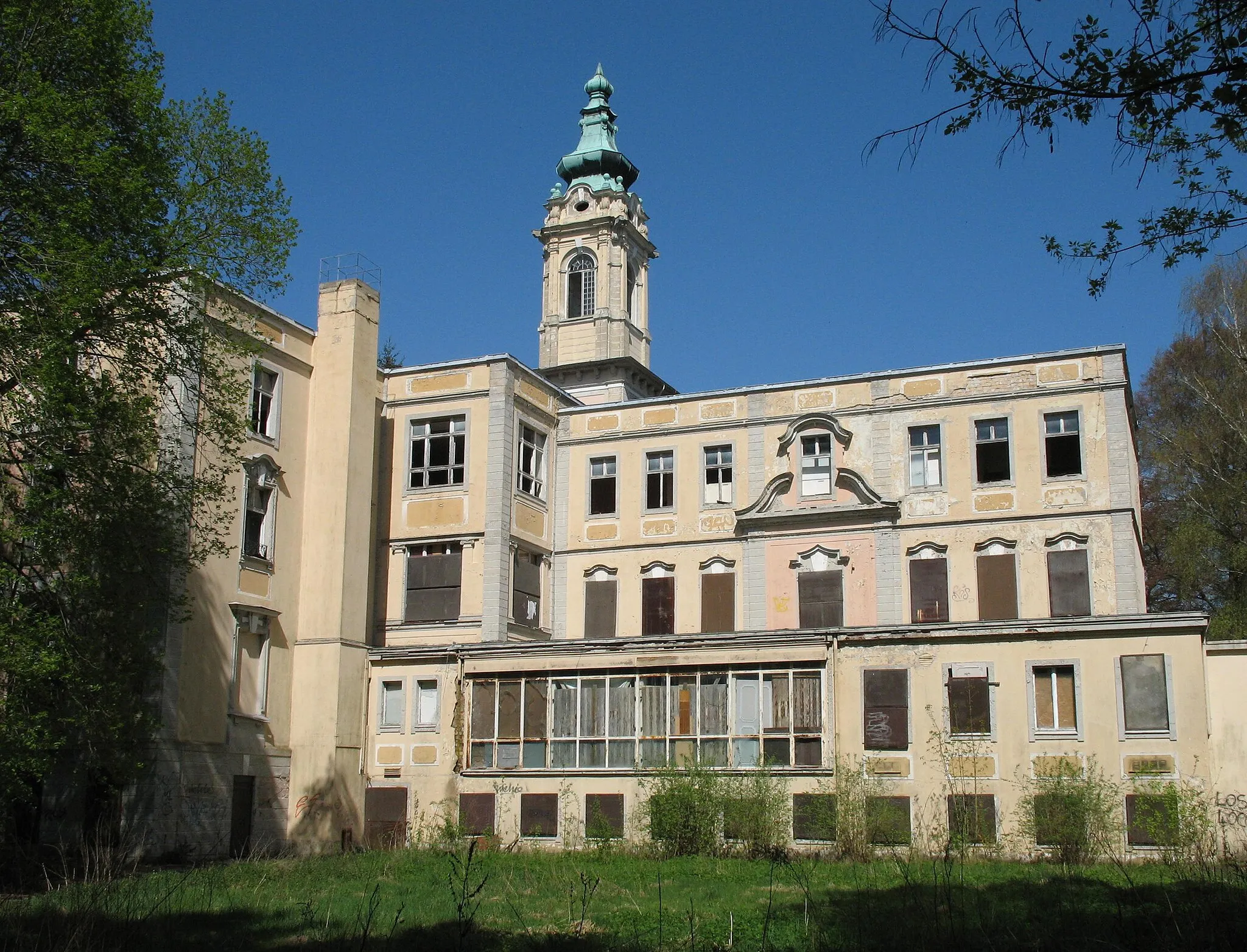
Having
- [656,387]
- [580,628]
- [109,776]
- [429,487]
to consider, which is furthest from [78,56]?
[656,387]

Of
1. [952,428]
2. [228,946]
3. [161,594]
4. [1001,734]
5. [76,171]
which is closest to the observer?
[228,946]

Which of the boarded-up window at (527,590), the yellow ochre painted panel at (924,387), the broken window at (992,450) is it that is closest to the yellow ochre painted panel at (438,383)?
the boarded-up window at (527,590)

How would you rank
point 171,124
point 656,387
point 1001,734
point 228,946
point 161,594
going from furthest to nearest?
point 656,387, point 1001,734, point 161,594, point 171,124, point 228,946

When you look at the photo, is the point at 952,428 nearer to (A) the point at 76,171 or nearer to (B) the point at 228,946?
(A) the point at 76,171

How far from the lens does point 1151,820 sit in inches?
1057

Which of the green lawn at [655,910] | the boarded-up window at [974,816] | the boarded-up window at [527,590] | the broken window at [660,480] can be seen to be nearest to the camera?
the green lawn at [655,910]

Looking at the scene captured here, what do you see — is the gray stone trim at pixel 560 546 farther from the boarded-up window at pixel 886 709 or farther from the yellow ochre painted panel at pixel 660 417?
the boarded-up window at pixel 886 709

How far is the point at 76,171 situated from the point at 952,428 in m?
22.9

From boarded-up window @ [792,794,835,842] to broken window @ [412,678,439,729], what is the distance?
9.90m

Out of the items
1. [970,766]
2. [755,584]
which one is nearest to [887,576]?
[755,584]

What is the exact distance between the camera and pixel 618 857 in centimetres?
2753

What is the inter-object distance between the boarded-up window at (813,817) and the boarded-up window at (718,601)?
7414 mm

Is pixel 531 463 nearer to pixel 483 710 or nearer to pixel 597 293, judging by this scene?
pixel 483 710

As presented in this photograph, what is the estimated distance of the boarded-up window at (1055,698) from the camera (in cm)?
2912
